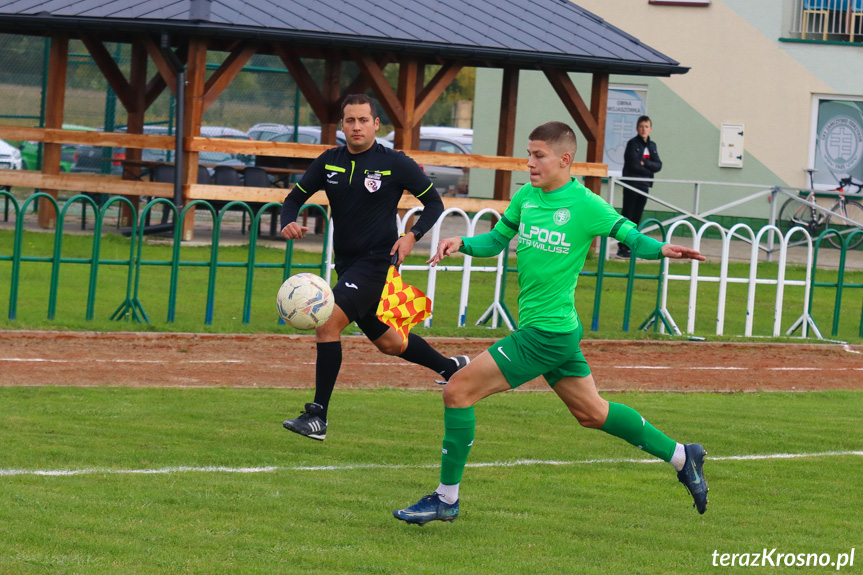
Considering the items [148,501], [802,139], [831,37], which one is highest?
[831,37]

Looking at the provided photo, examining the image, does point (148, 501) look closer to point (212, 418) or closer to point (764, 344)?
point (212, 418)

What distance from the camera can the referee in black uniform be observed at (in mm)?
8375

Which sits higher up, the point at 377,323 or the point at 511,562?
the point at 377,323

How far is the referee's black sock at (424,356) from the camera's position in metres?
9.25

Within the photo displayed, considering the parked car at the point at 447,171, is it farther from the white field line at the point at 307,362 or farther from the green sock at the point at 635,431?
the green sock at the point at 635,431

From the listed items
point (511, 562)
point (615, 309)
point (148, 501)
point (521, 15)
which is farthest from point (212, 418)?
point (521, 15)

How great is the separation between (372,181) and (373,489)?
7.82ft

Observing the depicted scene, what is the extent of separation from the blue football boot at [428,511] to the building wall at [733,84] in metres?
23.7


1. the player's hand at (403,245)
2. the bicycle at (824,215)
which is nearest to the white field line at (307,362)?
the player's hand at (403,245)

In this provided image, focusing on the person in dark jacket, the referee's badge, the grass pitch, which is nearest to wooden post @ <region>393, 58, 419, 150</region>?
the person in dark jacket

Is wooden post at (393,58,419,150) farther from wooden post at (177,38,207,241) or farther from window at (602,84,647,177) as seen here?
window at (602,84,647,177)

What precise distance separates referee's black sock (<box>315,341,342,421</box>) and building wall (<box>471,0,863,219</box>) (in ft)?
71.2

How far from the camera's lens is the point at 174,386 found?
10.6m

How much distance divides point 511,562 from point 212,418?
3.94 m
